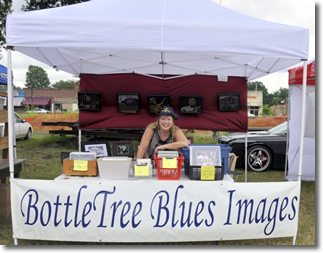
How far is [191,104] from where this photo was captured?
508cm

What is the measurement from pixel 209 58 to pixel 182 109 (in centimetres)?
113

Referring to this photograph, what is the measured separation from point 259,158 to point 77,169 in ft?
16.4

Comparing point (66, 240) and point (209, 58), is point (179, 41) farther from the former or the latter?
point (66, 240)

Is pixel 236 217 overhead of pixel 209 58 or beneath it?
beneath

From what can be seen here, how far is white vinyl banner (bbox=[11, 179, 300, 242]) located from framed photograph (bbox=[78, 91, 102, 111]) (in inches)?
91.1

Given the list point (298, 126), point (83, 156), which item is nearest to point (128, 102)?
point (83, 156)

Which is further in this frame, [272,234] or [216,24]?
[272,234]

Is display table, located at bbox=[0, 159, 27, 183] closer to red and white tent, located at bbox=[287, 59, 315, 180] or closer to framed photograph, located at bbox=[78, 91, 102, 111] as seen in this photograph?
framed photograph, located at bbox=[78, 91, 102, 111]

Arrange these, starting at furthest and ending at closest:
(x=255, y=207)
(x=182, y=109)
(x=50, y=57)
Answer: (x=182, y=109) → (x=50, y=57) → (x=255, y=207)

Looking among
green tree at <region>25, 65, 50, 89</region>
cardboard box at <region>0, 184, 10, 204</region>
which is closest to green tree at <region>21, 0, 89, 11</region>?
cardboard box at <region>0, 184, 10, 204</region>

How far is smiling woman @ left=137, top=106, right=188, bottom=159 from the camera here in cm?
362

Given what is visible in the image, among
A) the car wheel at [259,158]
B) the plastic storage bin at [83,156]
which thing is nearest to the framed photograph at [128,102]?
the plastic storage bin at [83,156]
